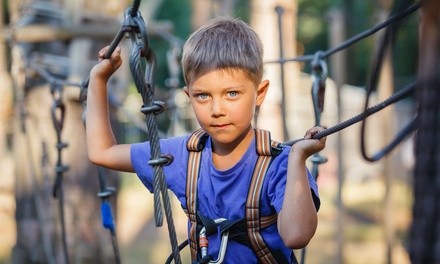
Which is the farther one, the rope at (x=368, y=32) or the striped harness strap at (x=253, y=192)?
the striped harness strap at (x=253, y=192)

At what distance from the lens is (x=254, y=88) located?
1806mm

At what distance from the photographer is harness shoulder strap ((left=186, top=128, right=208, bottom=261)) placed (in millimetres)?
1861

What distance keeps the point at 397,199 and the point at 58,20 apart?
28.6ft

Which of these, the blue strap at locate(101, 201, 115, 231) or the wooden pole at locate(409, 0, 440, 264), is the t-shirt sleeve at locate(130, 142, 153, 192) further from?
the wooden pole at locate(409, 0, 440, 264)

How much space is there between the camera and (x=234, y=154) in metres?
1.87

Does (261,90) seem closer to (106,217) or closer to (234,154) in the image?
(234,154)

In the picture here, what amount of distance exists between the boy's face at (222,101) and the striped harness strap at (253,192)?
0.08 meters

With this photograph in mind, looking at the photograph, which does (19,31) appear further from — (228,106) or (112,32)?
(228,106)

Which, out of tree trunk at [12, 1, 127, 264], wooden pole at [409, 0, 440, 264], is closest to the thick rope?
wooden pole at [409, 0, 440, 264]

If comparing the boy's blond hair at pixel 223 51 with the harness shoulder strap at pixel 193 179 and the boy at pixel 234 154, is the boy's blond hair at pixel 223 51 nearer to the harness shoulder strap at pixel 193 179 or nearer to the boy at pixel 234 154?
the boy at pixel 234 154

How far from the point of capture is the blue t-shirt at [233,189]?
1.77 metres

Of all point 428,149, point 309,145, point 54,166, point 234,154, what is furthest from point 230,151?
point 54,166

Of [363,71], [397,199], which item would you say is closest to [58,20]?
[397,199]

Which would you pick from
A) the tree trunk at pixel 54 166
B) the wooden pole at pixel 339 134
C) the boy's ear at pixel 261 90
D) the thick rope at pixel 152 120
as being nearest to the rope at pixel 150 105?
the thick rope at pixel 152 120
